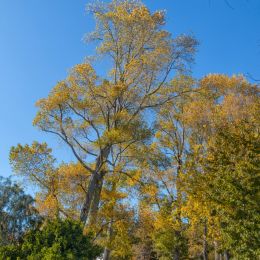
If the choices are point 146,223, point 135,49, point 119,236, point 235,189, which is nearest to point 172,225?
point 146,223

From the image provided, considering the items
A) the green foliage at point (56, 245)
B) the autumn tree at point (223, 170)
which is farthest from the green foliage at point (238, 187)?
the green foliage at point (56, 245)

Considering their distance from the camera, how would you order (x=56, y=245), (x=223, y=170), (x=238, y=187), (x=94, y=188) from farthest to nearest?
(x=94, y=188) < (x=223, y=170) < (x=238, y=187) < (x=56, y=245)

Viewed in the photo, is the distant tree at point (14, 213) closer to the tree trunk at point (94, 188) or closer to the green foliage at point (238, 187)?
the tree trunk at point (94, 188)

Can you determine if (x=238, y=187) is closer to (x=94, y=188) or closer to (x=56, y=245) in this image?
(x=94, y=188)

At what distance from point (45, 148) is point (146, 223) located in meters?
7.71

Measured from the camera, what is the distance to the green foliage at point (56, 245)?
32.8 ft

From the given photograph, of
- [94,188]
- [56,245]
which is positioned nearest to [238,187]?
[94,188]

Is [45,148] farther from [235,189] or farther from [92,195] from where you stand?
[235,189]

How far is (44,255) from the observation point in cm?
978

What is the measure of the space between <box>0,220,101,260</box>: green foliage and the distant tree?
12.2 feet

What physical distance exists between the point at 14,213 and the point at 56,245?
223 inches

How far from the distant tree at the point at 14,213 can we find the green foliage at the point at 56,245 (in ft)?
12.2

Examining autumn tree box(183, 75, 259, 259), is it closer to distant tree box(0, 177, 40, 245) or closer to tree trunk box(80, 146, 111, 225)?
tree trunk box(80, 146, 111, 225)

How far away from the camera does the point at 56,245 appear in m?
10.0
